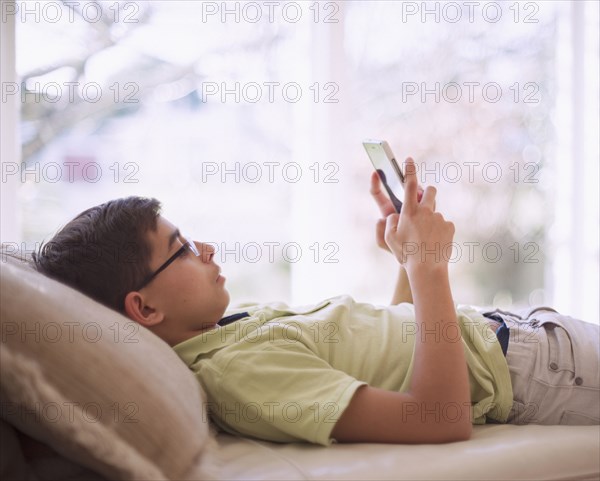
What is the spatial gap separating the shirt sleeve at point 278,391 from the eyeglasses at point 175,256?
0.20 meters

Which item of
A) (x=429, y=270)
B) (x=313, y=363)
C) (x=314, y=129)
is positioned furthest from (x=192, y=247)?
(x=314, y=129)

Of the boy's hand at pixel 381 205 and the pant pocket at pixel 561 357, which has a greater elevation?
the boy's hand at pixel 381 205

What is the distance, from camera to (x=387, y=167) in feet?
4.92

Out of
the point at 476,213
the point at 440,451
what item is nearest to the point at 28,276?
the point at 440,451

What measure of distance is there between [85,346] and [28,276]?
158mm

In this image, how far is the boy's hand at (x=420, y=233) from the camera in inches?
49.3

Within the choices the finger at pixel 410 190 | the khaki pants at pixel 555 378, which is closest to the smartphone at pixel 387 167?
the finger at pixel 410 190

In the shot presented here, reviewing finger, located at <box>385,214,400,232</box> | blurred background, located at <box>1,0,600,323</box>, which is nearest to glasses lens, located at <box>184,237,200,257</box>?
finger, located at <box>385,214,400,232</box>

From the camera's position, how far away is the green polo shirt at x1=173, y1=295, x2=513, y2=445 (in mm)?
1101

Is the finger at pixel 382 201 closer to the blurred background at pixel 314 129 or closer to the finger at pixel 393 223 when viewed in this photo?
the finger at pixel 393 223

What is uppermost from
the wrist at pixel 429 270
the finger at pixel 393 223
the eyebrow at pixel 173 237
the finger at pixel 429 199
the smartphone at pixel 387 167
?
the smartphone at pixel 387 167

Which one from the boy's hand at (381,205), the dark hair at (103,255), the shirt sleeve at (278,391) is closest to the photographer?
the shirt sleeve at (278,391)

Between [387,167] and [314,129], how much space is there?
3.52 feet

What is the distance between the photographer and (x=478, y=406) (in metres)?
1.27
